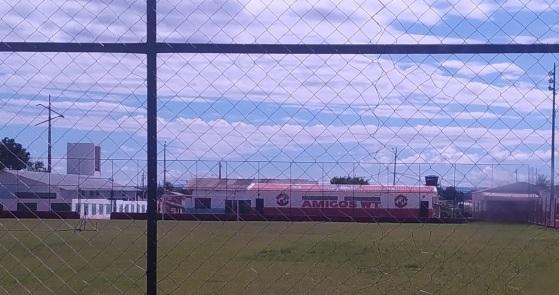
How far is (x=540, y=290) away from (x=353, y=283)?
5.60 meters

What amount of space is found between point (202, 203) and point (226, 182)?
908mm

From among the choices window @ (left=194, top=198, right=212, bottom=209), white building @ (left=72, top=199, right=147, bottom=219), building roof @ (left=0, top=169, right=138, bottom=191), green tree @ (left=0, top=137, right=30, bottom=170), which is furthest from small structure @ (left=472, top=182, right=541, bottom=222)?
white building @ (left=72, top=199, right=147, bottom=219)

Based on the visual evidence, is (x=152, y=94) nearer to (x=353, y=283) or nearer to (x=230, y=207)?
(x=230, y=207)

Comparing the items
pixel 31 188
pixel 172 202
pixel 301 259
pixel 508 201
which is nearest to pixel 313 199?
pixel 172 202

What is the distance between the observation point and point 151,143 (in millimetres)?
4555

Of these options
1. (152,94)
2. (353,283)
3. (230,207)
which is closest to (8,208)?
(230,207)

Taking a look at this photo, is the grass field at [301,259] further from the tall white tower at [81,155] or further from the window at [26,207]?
the tall white tower at [81,155]

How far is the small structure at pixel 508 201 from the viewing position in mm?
4789

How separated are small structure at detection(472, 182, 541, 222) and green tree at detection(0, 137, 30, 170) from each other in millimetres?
2636

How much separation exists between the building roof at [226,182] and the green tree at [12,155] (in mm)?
978

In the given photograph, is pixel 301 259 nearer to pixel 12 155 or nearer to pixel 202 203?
pixel 202 203

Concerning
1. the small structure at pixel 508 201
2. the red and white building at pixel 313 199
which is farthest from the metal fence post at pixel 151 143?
the small structure at pixel 508 201

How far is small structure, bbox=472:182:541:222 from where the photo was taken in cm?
479

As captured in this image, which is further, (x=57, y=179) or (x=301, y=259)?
(x=301, y=259)
